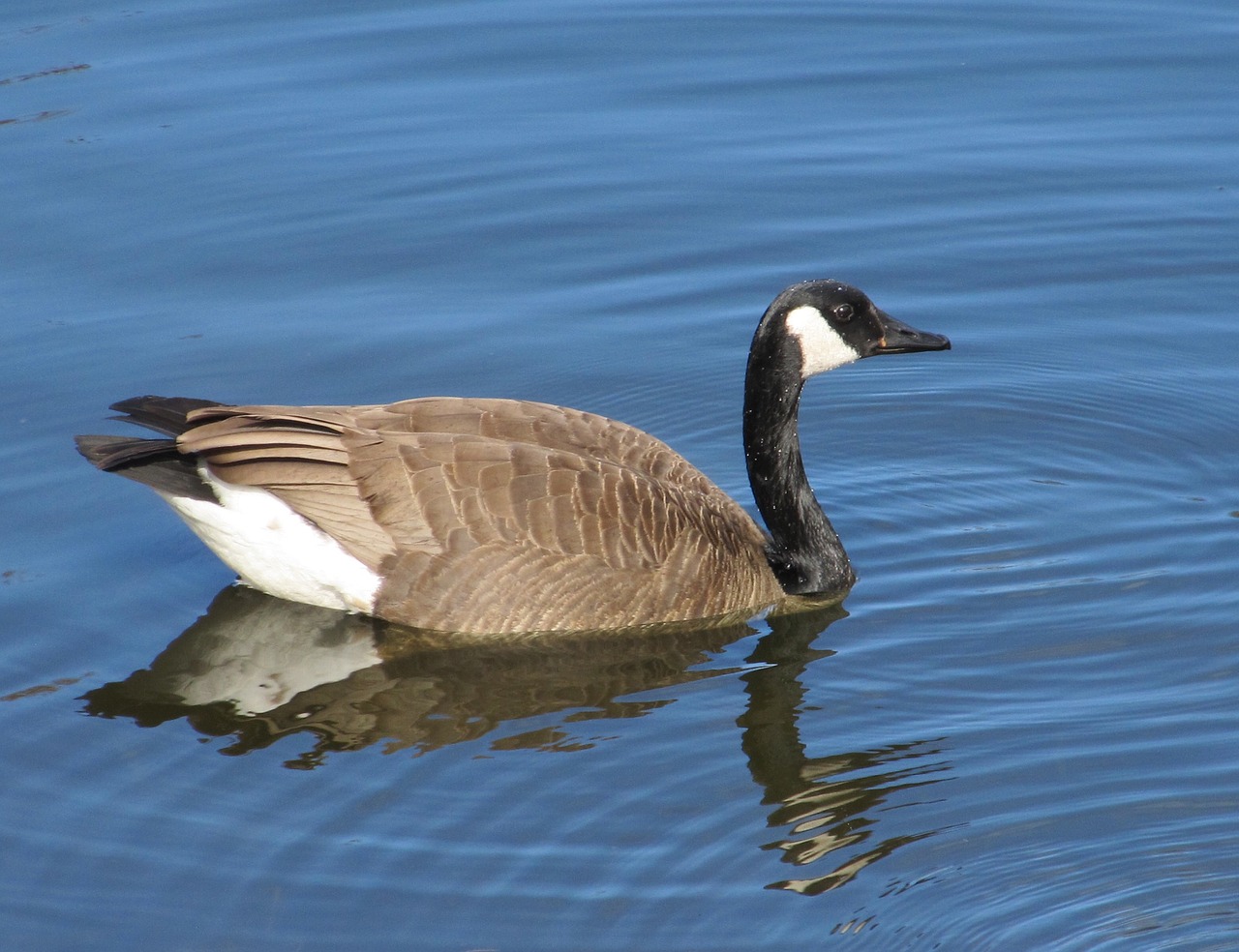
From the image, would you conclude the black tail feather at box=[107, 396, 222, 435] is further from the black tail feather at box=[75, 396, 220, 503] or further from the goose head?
the goose head

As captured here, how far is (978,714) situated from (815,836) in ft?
3.94

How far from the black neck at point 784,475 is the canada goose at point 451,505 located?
2 centimetres

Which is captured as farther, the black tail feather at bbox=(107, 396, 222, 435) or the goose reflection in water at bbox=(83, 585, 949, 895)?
the black tail feather at bbox=(107, 396, 222, 435)

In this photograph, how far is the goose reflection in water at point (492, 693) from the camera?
7.26 meters

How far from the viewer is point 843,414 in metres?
10.9

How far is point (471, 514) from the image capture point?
8508 mm

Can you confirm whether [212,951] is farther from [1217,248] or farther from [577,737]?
[1217,248]

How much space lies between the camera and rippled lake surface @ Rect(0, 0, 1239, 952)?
670 cm

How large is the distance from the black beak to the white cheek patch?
0.18 metres

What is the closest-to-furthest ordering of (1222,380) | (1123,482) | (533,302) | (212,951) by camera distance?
1. (212,951)
2. (1123,482)
3. (1222,380)
4. (533,302)

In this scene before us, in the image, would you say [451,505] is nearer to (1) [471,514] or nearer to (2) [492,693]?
(1) [471,514]

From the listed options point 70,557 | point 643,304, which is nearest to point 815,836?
point 70,557

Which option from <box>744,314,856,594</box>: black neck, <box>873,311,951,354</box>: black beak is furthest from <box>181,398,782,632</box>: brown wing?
<box>873,311,951,354</box>: black beak

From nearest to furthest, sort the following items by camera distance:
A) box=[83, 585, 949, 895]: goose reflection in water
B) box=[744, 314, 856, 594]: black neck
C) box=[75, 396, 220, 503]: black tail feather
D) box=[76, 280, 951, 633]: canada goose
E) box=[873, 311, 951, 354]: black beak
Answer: box=[83, 585, 949, 895]: goose reflection in water, box=[75, 396, 220, 503]: black tail feather, box=[76, 280, 951, 633]: canada goose, box=[744, 314, 856, 594]: black neck, box=[873, 311, 951, 354]: black beak
